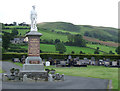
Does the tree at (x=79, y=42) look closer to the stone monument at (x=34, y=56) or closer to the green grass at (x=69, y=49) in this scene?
the green grass at (x=69, y=49)

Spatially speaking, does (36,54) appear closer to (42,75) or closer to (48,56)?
(42,75)

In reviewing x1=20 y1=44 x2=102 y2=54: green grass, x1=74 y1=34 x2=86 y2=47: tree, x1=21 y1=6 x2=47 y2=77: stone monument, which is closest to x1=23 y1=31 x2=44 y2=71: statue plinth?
x1=21 y1=6 x2=47 y2=77: stone monument

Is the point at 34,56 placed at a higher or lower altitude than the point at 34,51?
lower

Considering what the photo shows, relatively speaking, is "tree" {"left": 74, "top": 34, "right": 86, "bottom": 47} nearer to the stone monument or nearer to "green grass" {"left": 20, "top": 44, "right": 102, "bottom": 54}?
"green grass" {"left": 20, "top": 44, "right": 102, "bottom": 54}

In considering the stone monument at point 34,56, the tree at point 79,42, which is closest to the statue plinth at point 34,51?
the stone monument at point 34,56

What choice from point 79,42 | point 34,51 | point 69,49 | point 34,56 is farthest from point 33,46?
point 79,42

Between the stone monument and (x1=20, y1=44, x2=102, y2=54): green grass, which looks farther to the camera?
(x1=20, y1=44, x2=102, y2=54): green grass

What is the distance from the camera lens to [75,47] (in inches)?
3954

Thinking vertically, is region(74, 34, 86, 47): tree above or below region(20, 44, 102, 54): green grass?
above

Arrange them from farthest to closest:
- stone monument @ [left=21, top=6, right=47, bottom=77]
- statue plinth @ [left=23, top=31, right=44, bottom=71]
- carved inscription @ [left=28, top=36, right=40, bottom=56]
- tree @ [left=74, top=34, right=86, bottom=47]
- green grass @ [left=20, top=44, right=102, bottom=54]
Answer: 1. tree @ [left=74, top=34, right=86, bottom=47]
2. green grass @ [left=20, top=44, right=102, bottom=54]
3. carved inscription @ [left=28, top=36, right=40, bottom=56]
4. statue plinth @ [left=23, top=31, right=44, bottom=71]
5. stone monument @ [left=21, top=6, right=47, bottom=77]

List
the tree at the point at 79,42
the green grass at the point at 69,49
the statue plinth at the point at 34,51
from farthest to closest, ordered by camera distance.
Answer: the tree at the point at 79,42 < the green grass at the point at 69,49 < the statue plinth at the point at 34,51

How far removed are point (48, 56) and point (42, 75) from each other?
127 ft

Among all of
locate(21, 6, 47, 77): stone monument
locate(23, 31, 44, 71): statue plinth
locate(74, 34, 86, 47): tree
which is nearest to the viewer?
locate(21, 6, 47, 77): stone monument

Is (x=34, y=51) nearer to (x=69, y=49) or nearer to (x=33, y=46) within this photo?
(x=33, y=46)
